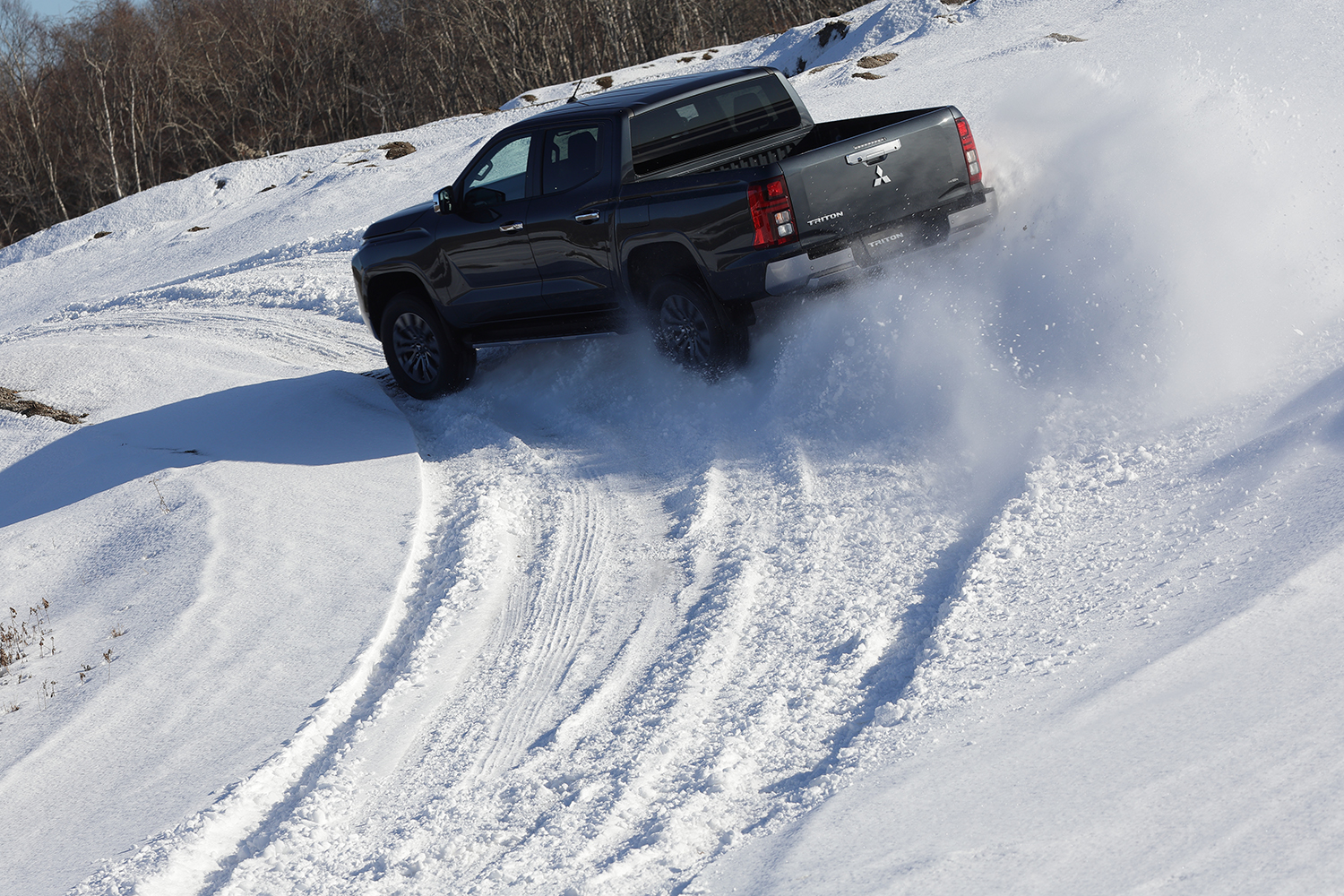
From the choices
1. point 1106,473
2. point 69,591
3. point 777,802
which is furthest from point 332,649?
A: point 1106,473

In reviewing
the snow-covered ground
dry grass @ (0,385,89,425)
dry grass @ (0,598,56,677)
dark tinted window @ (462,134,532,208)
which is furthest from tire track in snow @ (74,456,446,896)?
dry grass @ (0,385,89,425)

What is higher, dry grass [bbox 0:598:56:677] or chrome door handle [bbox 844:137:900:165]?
chrome door handle [bbox 844:137:900:165]

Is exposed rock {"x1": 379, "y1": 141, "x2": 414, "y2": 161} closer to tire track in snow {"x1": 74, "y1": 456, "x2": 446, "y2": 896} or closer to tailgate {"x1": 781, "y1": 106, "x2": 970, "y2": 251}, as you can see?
tailgate {"x1": 781, "y1": 106, "x2": 970, "y2": 251}

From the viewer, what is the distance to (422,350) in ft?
27.2

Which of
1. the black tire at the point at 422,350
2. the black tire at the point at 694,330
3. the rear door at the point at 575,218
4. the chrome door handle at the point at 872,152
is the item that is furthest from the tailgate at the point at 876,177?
the black tire at the point at 422,350

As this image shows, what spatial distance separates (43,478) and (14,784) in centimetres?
371

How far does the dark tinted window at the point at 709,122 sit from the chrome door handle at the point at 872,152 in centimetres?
119

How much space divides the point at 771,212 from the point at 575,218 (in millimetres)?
1540

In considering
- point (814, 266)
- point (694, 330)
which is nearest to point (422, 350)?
point (694, 330)

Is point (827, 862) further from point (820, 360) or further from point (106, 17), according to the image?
point (106, 17)

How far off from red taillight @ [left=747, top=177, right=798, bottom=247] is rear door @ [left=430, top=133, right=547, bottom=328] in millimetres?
1955

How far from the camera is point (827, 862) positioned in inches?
116

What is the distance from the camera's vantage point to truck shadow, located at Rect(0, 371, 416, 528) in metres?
7.16

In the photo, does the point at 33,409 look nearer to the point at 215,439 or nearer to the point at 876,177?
the point at 215,439
